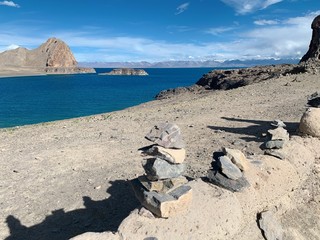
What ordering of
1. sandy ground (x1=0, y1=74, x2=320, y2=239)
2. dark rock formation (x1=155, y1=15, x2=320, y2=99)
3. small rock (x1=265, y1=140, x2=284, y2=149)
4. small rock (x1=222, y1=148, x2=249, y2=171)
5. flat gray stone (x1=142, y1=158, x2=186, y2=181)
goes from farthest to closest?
dark rock formation (x1=155, y1=15, x2=320, y2=99) → small rock (x1=265, y1=140, x2=284, y2=149) → sandy ground (x1=0, y1=74, x2=320, y2=239) → small rock (x1=222, y1=148, x2=249, y2=171) → flat gray stone (x1=142, y1=158, x2=186, y2=181)

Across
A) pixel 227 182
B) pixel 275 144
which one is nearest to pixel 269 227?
pixel 227 182

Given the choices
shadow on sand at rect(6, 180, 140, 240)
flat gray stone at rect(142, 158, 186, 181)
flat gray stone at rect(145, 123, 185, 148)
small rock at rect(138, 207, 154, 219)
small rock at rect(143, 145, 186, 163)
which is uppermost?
flat gray stone at rect(145, 123, 185, 148)

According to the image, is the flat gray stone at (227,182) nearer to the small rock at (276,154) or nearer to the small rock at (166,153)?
the small rock at (166,153)

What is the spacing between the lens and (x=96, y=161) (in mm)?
14484

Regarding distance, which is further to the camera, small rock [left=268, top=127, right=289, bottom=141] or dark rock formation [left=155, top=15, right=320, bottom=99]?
dark rock formation [left=155, top=15, right=320, bottom=99]

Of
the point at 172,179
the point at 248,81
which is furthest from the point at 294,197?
the point at 248,81

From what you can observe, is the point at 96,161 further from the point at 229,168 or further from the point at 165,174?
the point at 165,174

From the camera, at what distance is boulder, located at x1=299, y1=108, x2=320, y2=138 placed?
13547 mm

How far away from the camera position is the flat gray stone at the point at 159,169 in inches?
309

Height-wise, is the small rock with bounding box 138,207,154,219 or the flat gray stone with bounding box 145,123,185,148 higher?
the flat gray stone with bounding box 145,123,185,148

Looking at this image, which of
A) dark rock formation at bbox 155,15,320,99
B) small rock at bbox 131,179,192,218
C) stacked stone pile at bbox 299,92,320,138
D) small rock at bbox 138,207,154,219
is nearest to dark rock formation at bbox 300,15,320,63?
dark rock formation at bbox 155,15,320,99

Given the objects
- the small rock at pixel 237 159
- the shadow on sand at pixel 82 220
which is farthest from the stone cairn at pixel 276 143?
the shadow on sand at pixel 82 220

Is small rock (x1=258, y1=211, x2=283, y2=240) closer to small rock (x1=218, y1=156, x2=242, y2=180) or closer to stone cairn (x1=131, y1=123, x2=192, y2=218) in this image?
small rock (x1=218, y1=156, x2=242, y2=180)

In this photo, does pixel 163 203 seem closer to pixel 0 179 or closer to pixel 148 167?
Answer: pixel 148 167
